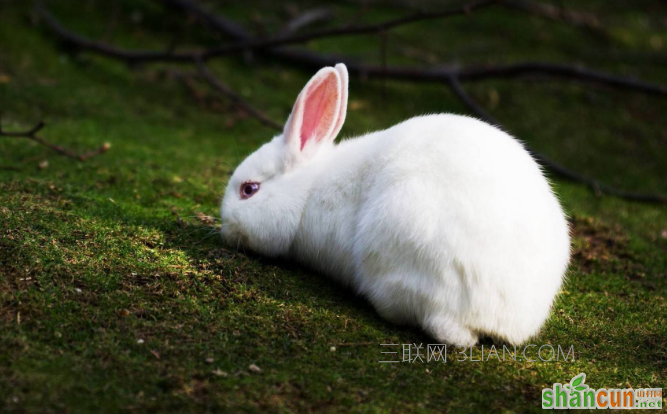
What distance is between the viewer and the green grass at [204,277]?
2666 mm

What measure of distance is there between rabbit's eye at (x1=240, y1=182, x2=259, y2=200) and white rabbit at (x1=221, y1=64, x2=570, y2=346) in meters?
0.12

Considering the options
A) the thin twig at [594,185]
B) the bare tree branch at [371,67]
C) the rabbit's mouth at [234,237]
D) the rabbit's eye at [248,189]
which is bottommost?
the thin twig at [594,185]

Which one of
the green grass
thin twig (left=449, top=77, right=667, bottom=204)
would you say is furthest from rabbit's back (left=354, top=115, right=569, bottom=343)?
thin twig (left=449, top=77, right=667, bottom=204)

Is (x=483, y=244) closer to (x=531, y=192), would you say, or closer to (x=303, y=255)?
(x=531, y=192)

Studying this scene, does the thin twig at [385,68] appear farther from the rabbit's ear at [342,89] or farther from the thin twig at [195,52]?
the rabbit's ear at [342,89]

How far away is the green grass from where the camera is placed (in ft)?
8.75

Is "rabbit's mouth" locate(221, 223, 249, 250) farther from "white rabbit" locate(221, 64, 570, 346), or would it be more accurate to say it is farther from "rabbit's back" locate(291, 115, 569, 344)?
"rabbit's back" locate(291, 115, 569, 344)

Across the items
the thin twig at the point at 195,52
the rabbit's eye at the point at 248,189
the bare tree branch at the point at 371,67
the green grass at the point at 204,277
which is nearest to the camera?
the green grass at the point at 204,277

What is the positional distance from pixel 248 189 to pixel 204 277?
2.34 feet

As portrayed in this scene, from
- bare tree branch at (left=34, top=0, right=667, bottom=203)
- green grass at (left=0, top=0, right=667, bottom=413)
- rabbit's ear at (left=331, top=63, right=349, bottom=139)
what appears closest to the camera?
green grass at (left=0, top=0, right=667, bottom=413)

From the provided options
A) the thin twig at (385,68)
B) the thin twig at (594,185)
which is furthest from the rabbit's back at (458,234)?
the thin twig at (385,68)

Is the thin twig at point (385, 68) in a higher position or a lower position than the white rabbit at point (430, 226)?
higher

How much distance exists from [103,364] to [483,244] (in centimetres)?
169

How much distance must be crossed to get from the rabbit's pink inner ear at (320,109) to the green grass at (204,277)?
2.61 ft
